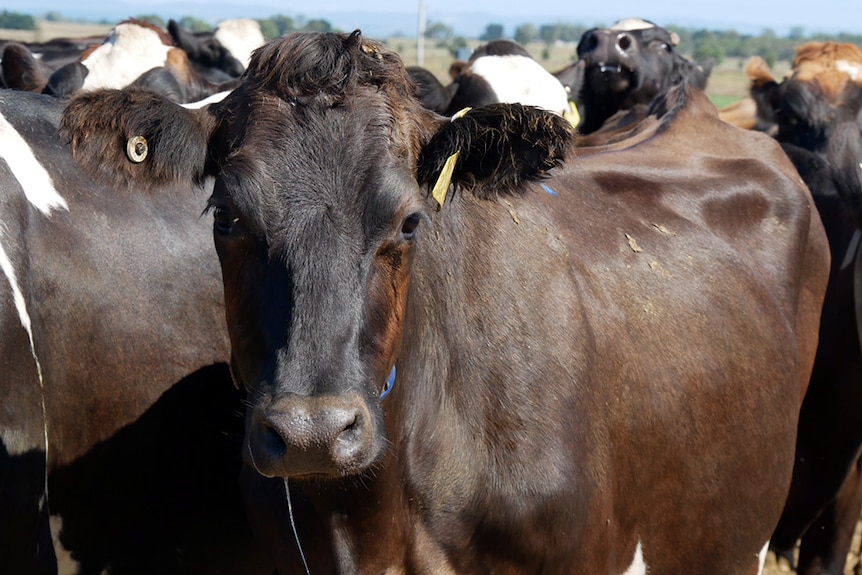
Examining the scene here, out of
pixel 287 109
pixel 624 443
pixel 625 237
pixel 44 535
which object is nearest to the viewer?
pixel 287 109

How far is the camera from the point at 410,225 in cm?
268

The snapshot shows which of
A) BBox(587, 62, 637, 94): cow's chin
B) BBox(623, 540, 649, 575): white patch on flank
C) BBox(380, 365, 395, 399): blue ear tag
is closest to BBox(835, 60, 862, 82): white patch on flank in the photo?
BBox(623, 540, 649, 575): white patch on flank

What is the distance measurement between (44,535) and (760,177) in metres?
3.16

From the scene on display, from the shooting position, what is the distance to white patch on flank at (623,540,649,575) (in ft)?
11.9

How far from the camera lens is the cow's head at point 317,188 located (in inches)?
95.3

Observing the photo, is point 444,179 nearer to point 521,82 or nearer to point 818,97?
point 818,97

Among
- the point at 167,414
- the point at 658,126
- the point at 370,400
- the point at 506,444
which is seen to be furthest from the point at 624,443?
the point at 658,126

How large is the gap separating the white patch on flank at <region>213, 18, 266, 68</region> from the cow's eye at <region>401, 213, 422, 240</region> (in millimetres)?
9425

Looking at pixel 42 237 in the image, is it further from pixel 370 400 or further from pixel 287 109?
pixel 370 400

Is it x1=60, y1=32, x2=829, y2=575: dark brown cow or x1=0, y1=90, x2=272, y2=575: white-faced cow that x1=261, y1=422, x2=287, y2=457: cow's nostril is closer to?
x1=60, y1=32, x2=829, y2=575: dark brown cow

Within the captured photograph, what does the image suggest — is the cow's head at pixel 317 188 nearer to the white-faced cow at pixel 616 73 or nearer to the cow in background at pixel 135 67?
the cow in background at pixel 135 67

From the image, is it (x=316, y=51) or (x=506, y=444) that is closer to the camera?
(x=316, y=51)

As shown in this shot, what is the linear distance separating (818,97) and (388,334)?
413 centimetres

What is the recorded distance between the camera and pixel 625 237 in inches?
152
